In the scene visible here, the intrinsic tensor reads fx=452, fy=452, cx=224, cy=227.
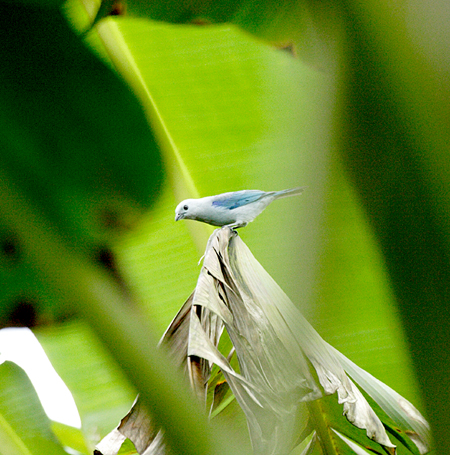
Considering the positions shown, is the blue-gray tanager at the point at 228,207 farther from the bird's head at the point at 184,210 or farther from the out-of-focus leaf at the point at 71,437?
the out-of-focus leaf at the point at 71,437

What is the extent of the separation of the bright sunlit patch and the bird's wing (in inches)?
11.2

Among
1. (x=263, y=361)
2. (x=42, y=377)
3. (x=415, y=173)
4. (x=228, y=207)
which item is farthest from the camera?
(x=42, y=377)

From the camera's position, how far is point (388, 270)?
214 millimetres

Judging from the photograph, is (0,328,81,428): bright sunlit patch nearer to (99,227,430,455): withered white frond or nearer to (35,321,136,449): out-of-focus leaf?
(35,321,136,449): out-of-focus leaf

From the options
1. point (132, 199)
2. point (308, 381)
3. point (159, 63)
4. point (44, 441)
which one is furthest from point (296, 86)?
point (44, 441)

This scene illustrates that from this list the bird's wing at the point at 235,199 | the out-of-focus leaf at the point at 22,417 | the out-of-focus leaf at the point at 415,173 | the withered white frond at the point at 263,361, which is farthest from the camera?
the out-of-focus leaf at the point at 22,417

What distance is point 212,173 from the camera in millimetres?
633

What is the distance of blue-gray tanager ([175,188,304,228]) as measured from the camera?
48 cm

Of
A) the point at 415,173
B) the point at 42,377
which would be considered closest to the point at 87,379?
the point at 42,377

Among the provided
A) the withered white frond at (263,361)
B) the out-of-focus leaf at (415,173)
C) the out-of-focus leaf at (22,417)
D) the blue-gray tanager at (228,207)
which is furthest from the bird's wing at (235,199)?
the out-of-focus leaf at (22,417)

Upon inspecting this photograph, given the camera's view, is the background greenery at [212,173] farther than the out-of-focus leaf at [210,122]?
No

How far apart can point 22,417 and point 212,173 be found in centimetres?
45

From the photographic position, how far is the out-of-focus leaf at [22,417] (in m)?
0.63

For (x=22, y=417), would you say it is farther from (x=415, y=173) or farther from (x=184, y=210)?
(x=415, y=173)
